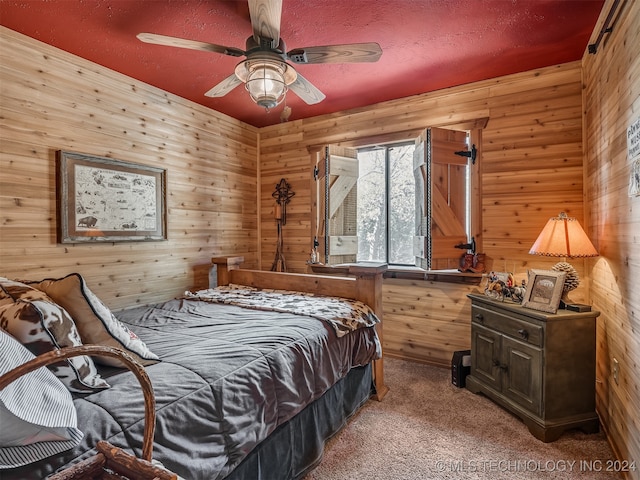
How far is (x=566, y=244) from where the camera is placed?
223cm

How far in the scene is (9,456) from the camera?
0.83 metres

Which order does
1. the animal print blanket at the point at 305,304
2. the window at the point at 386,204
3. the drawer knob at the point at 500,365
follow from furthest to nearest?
the window at the point at 386,204
the drawer knob at the point at 500,365
the animal print blanket at the point at 305,304

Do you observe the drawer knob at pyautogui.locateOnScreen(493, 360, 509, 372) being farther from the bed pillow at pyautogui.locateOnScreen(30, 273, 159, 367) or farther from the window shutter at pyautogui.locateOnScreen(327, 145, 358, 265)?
the bed pillow at pyautogui.locateOnScreen(30, 273, 159, 367)

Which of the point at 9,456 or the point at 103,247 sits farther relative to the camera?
the point at 103,247

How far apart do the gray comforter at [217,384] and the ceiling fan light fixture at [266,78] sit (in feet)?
4.36

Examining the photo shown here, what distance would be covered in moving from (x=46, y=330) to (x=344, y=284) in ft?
6.38

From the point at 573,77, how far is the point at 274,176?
3.11 meters

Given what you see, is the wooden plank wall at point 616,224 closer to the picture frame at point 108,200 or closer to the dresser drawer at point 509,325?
the dresser drawer at point 509,325

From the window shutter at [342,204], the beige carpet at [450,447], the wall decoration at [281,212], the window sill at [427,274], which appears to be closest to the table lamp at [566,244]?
the window sill at [427,274]

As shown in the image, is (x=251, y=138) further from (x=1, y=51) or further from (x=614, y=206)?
(x=614, y=206)

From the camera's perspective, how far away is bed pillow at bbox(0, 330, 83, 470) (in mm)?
818

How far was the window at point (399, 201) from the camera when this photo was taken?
3098mm

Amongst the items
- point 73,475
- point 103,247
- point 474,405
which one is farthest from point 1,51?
point 474,405

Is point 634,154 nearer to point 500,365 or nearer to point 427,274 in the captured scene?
point 500,365
